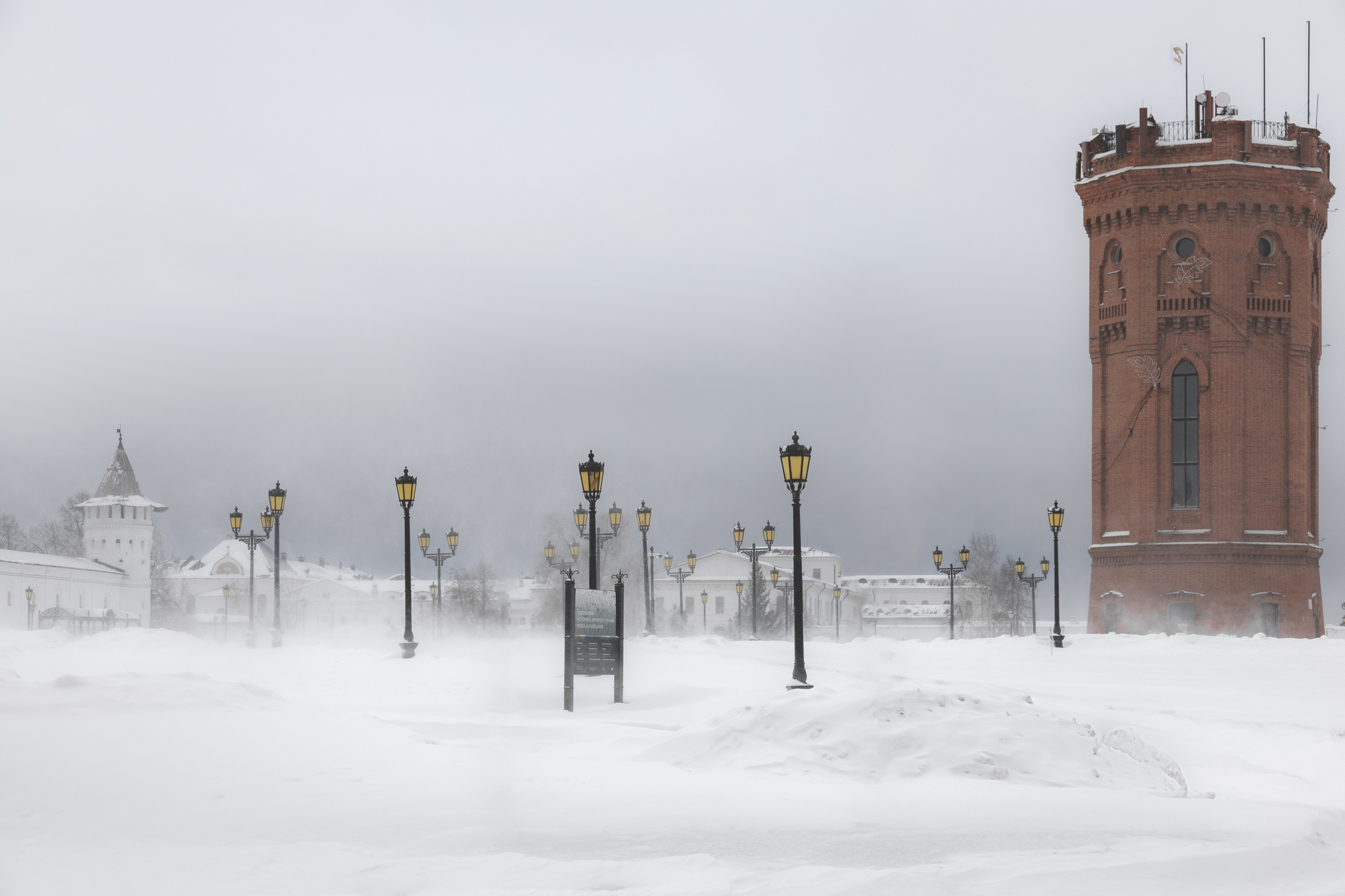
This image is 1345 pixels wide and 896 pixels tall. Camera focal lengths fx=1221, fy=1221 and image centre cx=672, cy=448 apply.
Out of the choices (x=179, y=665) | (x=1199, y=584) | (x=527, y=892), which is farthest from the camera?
(x=1199, y=584)

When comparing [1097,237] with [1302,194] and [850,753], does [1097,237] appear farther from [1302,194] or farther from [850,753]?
[850,753]

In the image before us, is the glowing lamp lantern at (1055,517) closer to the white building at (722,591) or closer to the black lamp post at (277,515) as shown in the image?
the black lamp post at (277,515)

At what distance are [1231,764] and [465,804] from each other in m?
8.79

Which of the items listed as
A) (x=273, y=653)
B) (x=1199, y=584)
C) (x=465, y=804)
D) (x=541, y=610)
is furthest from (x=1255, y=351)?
(x=541, y=610)

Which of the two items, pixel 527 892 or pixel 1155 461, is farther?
pixel 1155 461

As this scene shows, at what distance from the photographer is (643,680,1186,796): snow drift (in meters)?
11.1

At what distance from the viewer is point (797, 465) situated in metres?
19.2

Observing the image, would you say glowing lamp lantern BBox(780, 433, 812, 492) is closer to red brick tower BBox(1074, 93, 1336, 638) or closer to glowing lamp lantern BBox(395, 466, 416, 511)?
glowing lamp lantern BBox(395, 466, 416, 511)

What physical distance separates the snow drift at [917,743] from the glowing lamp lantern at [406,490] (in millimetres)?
17601

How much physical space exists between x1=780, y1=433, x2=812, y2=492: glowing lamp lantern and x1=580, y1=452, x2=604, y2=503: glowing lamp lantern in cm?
405

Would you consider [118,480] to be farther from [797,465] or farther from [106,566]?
[797,465]

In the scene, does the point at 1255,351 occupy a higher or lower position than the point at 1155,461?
higher

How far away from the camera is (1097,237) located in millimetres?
47656


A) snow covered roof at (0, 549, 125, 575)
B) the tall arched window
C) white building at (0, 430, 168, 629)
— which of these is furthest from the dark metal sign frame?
snow covered roof at (0, 549, 125, 575)
